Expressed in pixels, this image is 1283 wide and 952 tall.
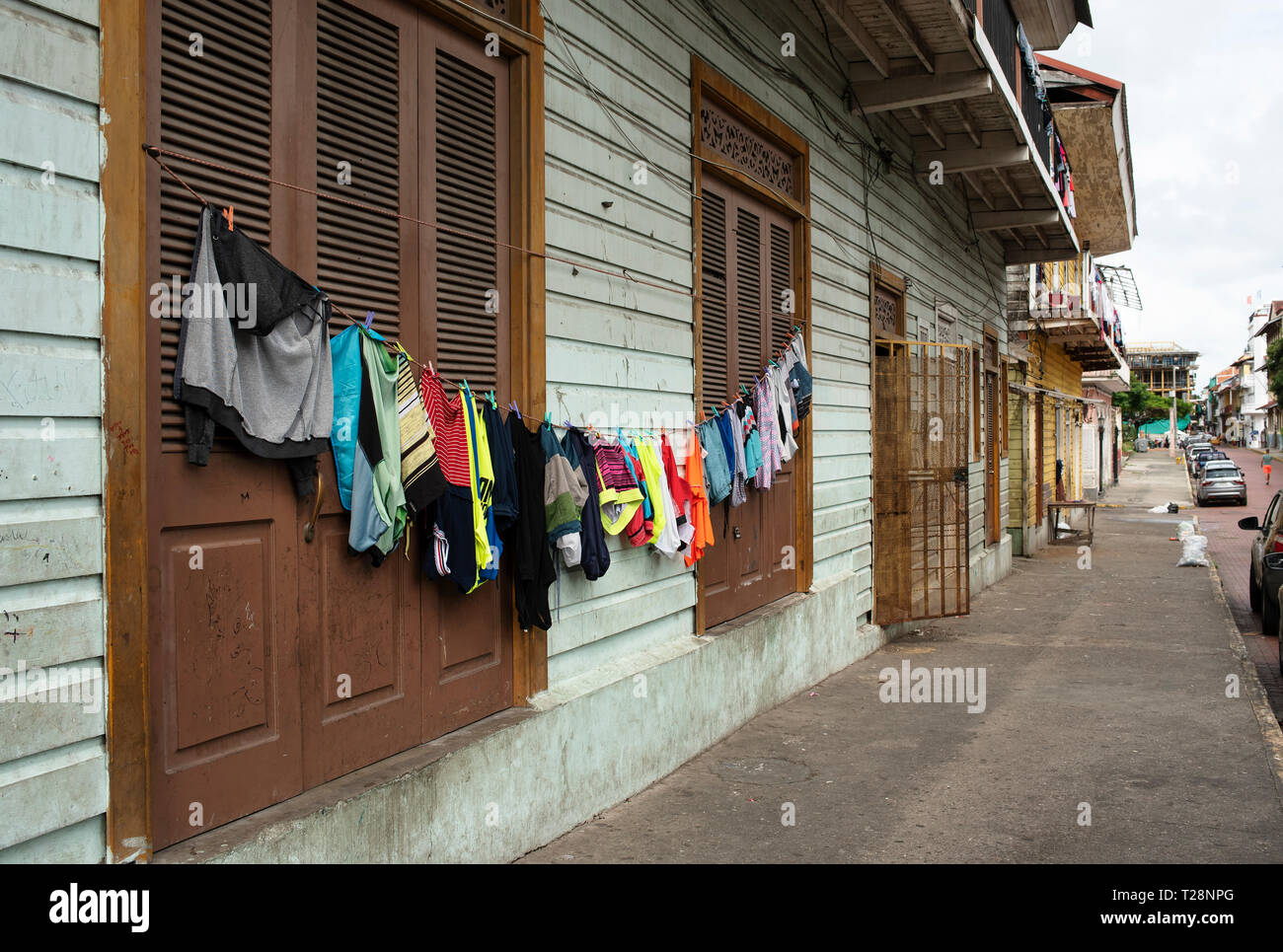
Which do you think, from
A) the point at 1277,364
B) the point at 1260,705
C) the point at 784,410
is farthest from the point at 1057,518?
the point at 1277,364

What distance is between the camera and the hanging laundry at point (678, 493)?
6.08 m

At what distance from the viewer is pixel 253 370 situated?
3.43m

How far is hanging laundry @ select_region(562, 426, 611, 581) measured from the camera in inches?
202

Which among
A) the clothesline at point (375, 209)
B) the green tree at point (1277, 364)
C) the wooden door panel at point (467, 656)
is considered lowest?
the wooden door panel at point (467, 656)

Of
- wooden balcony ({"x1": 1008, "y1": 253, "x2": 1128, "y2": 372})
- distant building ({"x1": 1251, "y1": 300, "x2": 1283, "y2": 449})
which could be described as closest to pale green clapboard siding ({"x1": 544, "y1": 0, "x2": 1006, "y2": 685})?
wooden balcony ({"x1": 1008, "y1": 253, "x2": 1128, "y2": 372})

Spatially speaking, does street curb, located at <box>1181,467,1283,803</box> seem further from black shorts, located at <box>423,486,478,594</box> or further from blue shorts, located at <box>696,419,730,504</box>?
black shorts, located at <box>423,486,478,594</box>

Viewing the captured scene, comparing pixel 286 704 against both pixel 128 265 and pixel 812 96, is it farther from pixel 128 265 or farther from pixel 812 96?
pixel 812 96

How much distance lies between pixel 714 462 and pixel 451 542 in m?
2.71

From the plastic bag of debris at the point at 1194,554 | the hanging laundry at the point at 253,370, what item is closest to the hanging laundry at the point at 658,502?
the hanging laundry at the point at 253,370

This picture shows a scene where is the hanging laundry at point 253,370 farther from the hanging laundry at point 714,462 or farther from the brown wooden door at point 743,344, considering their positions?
the brown wooden door at point 743,344

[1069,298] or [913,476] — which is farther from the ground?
[1069,298]

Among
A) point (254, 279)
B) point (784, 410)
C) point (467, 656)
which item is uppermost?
point (254, 279)

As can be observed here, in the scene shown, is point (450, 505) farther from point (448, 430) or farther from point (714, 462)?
point (714, 462)

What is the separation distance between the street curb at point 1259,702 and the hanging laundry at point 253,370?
548 centimetres
